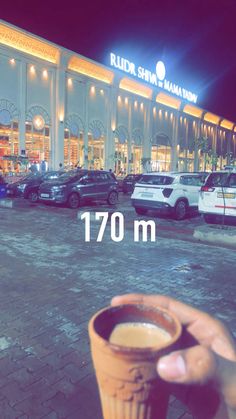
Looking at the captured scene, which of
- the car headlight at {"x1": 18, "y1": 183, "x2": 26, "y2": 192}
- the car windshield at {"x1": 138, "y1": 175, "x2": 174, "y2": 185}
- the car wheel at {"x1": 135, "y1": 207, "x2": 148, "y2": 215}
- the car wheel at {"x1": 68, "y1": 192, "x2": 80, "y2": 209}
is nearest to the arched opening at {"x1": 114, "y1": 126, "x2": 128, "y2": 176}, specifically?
the car headlight at {"x1": 18, "y1": 183, "x2": 26, "y2": 192}

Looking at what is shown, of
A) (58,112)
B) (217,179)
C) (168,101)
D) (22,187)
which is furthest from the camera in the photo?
(168,101)

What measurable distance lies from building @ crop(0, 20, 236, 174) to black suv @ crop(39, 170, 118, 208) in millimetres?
9518

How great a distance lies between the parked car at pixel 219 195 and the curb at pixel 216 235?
1513 mm

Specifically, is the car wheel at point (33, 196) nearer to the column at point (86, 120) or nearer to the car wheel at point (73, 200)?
the car wheel at point (73, 200)

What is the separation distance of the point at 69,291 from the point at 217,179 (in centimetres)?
743

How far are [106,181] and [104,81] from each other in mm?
21815

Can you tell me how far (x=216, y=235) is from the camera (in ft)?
27.7

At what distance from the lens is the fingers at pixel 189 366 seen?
1.01 m

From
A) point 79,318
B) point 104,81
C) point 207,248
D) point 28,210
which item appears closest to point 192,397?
point 79,318

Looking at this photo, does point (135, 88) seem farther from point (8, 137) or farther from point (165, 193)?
point (165, 193)

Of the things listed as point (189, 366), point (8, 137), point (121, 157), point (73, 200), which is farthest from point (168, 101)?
point (189, 366)

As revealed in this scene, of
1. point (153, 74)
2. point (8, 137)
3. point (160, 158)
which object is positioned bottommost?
point (160, 158)

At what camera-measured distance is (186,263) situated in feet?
21.7

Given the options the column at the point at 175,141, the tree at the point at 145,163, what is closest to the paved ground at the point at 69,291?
the tree at the point at 145,163
